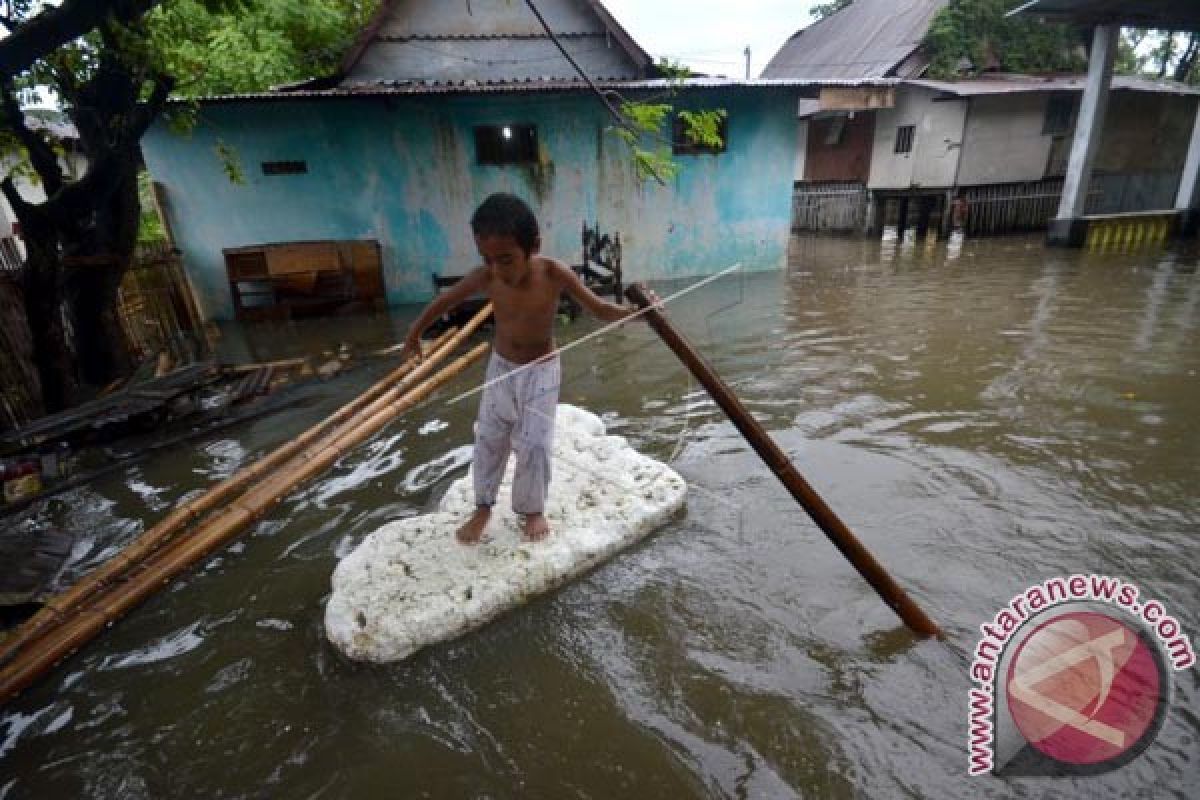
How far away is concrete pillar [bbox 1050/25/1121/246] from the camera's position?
42.5 feet

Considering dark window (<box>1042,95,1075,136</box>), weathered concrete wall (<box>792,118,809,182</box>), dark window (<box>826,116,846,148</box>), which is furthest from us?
weathered concrete wall (<box>792,118,809,182</box>)

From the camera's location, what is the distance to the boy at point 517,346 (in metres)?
2.51

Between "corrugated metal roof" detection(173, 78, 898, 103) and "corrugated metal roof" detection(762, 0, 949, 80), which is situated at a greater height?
"corrugated metal roof" detection(762, 0, 949, 80)

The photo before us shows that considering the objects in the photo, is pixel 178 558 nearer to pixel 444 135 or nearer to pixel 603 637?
pixel 603 637

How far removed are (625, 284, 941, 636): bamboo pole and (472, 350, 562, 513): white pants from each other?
27.9 inches

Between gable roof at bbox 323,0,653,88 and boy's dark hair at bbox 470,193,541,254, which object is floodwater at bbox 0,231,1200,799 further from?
gable roof at bbox 323,0,653,88

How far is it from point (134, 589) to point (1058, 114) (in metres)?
23.9

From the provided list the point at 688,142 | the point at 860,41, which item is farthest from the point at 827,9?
the point at 688,142

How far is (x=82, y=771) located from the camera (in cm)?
225

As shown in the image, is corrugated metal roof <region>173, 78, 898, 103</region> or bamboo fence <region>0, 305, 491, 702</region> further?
corrugated metal roof <region>173, 78, 898, 103</region>

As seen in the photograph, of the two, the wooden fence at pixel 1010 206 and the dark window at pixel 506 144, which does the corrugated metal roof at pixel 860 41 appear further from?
the dark window at pixel 506 144

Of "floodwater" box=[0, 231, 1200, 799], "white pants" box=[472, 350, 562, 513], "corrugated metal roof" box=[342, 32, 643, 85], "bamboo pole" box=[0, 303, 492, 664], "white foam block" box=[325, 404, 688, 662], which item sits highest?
"corrugated metal roof" box=[342, 32, 643, 85]

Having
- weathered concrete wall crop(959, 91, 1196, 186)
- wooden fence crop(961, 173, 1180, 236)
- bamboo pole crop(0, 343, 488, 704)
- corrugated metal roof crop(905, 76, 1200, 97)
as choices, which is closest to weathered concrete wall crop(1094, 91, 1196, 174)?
weathered concrete wall crop(959, 91, 1196, 186)

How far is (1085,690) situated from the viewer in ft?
7.75
